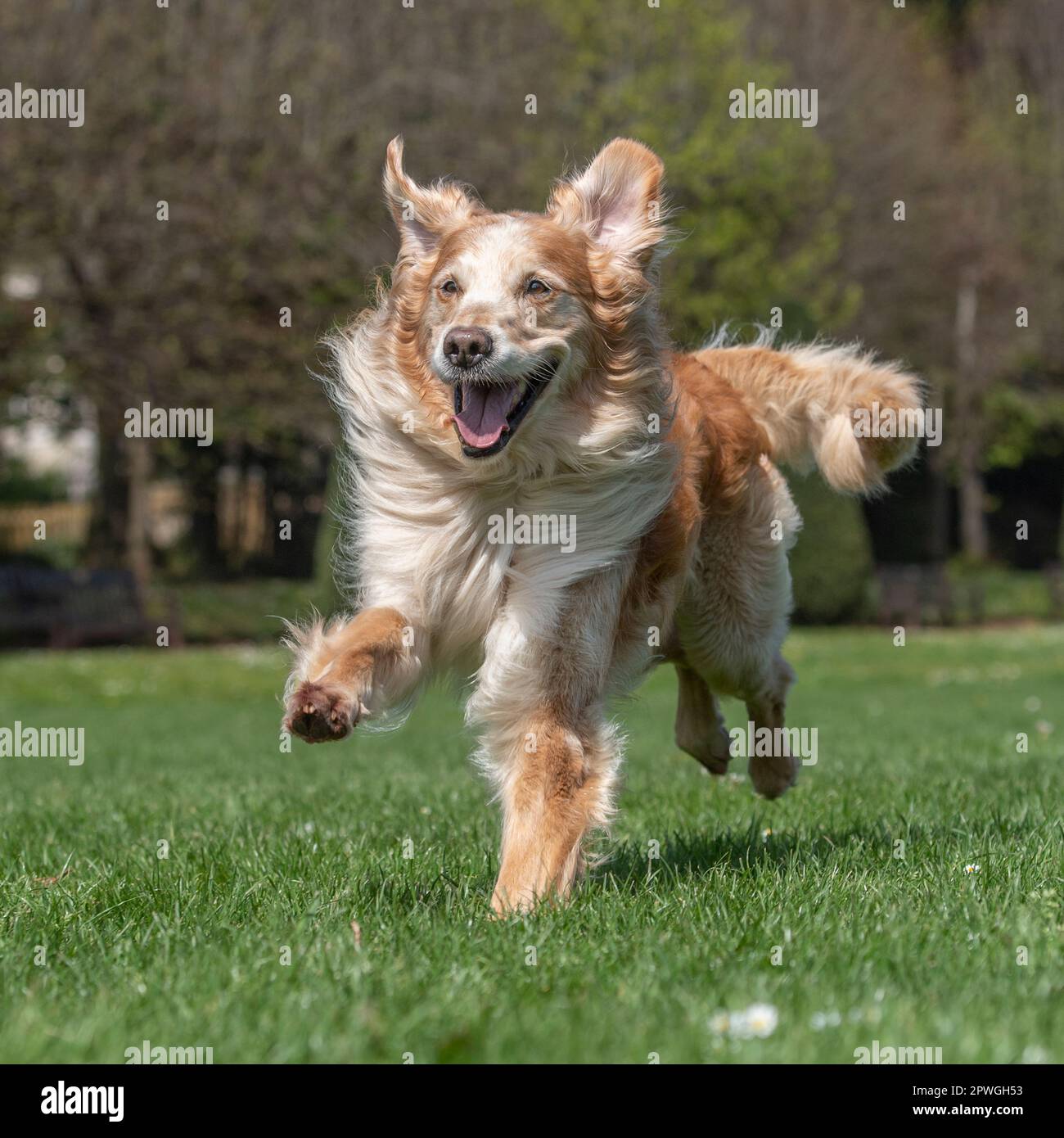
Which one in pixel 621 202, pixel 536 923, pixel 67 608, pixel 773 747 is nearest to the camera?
pixel 536 923

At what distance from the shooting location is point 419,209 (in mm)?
5125

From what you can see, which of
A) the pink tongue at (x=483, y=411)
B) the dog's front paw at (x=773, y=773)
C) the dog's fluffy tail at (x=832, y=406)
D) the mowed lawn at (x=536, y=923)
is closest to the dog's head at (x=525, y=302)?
the pink tongue at (x=483, y=411)

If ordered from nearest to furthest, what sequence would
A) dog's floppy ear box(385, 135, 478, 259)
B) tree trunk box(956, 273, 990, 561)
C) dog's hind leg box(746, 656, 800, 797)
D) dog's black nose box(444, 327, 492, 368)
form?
dog's black nose box(444, 327, 492, 368) < dog's floppy ear box(385, 135, 478, 259) < dog's hind leg box(746, 656, 800, 797) < tree trunk box(956, 273, 990, 561)

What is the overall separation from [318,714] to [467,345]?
1236 mm

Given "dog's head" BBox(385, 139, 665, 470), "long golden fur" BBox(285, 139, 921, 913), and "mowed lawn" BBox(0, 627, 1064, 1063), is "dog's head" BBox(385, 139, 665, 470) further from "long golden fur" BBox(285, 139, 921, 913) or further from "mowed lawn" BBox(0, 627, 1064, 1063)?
"mowed lawn" BBox(0, 627, 1064, 1063)

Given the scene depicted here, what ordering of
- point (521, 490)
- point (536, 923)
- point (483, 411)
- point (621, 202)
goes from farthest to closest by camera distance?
1. point (621, 202)
2. point (521, 490)
3. point (483, 411)
4. point (536, 923)

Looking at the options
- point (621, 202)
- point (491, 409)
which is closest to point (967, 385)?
point (621, 202)

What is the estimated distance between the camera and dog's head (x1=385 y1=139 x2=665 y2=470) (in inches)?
181

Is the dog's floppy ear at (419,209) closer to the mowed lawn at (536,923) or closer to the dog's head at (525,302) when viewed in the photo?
the dog's head at (525,302)

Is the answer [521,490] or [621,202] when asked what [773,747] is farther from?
[621,202]

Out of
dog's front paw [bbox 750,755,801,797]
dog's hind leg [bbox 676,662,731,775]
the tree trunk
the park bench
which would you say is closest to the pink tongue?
dog's hind leg [bbox 676,662,731,775]

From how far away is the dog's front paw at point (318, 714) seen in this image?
13.1 ft

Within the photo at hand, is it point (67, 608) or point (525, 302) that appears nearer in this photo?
point (525, 302)

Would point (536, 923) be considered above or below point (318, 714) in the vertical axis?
below
